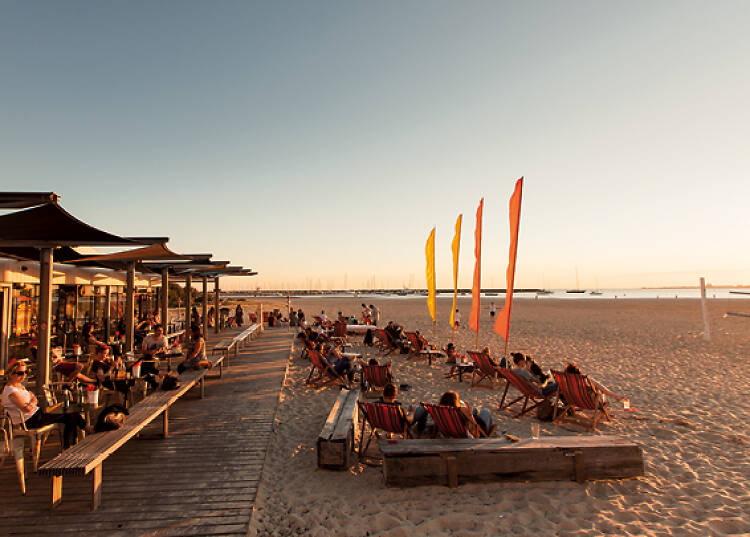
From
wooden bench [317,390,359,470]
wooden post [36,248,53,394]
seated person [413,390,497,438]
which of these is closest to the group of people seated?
seated person [413,390,497,438]

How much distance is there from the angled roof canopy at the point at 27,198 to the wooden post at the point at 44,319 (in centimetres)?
124

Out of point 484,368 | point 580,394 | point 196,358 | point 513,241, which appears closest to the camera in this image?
point 580,394

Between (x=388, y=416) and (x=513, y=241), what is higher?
(x=513, y=241)

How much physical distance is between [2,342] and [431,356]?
29.3ft

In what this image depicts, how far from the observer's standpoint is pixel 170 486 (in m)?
3.27

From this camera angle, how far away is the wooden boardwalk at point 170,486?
2717mm

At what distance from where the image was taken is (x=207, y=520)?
280cm

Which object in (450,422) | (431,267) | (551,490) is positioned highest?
(431,267)

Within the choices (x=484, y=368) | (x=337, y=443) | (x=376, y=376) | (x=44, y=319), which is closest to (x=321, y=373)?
(x=376, y=376)

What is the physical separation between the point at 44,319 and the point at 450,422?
4.99 meters

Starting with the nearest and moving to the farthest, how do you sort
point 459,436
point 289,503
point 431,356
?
point 289,503 < point 459,436 < point 431,356

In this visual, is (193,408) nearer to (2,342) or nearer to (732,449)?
(2,342)

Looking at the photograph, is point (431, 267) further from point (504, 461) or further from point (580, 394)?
point (504, 461)

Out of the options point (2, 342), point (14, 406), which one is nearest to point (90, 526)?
point (14, 406)
